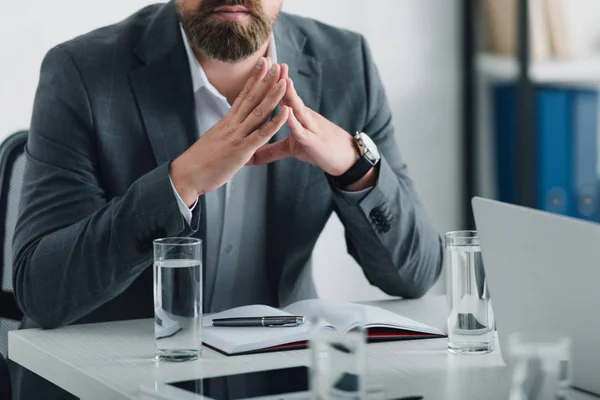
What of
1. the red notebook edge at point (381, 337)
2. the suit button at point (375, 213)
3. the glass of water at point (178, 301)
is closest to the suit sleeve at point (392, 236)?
the suit button at point (375, 213)

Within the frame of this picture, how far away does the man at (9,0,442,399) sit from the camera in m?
1.63

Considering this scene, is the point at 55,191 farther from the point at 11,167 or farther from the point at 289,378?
the point at 289,378

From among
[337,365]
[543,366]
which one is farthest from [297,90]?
[543,366]

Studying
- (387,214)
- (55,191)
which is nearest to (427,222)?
(387,214)

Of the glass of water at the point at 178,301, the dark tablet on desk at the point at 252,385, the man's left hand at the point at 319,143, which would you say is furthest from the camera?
the man's left hand at the point at 319,143

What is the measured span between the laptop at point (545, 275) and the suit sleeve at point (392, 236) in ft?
1.63

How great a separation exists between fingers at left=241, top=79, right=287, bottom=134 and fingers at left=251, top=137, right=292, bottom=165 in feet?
0.38

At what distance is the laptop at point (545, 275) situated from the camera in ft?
3.65

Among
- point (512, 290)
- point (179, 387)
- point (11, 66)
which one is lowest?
point (179, 387)

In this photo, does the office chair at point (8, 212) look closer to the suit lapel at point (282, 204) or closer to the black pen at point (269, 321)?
the suit lapel at point (282, 204)

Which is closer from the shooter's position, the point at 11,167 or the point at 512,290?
the point at 512,290

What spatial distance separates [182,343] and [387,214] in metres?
0.54

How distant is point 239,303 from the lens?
1.96m

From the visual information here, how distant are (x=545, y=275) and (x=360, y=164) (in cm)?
62
